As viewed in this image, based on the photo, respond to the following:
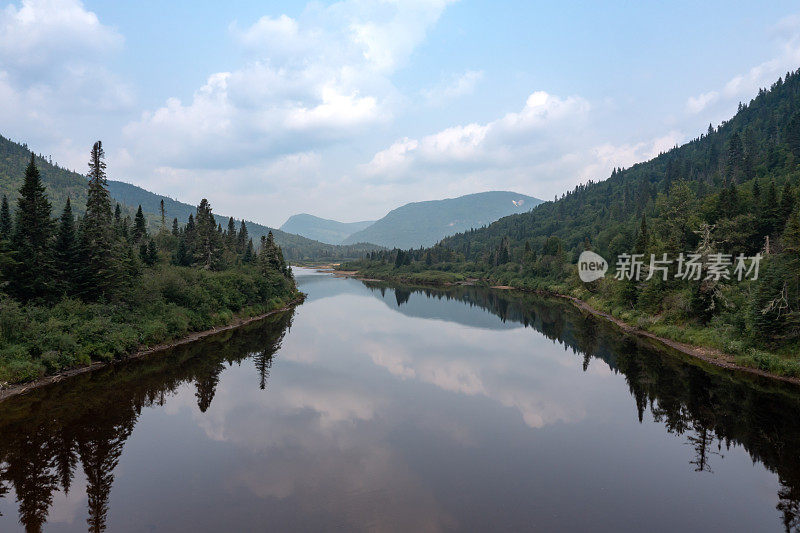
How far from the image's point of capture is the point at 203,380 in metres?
30.0

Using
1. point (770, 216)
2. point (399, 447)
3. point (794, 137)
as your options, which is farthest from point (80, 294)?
point (794, 137)

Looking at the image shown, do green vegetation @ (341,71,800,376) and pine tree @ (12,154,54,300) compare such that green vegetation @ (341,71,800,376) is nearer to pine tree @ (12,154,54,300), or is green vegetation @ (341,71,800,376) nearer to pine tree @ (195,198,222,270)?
pine tree @ (12,154,54,300)

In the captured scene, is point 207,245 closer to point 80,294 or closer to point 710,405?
point 80,294

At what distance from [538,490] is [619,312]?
47577 mm

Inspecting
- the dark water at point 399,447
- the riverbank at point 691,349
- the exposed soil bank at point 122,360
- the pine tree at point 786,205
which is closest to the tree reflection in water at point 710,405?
the dark water at point 399,447

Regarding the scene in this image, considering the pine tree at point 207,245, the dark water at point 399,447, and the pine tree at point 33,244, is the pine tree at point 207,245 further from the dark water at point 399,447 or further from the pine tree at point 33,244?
the dark water at point 399,447

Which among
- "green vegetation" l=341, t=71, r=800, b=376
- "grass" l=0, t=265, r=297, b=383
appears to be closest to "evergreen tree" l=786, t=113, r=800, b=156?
"green vegetation" l=341, t=71, r=800, b=376

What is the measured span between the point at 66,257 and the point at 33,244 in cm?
235

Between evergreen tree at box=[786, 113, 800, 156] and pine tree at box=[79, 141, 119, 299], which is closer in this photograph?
pine tree at box=[79, 141, 119, 299]

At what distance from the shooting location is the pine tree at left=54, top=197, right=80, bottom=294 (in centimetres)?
3388

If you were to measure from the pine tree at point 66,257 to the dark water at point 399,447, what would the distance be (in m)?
9.45

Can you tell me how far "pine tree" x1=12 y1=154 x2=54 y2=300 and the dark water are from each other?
31.6 feet

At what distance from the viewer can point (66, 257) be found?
34406mm

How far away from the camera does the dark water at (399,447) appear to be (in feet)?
47.1
